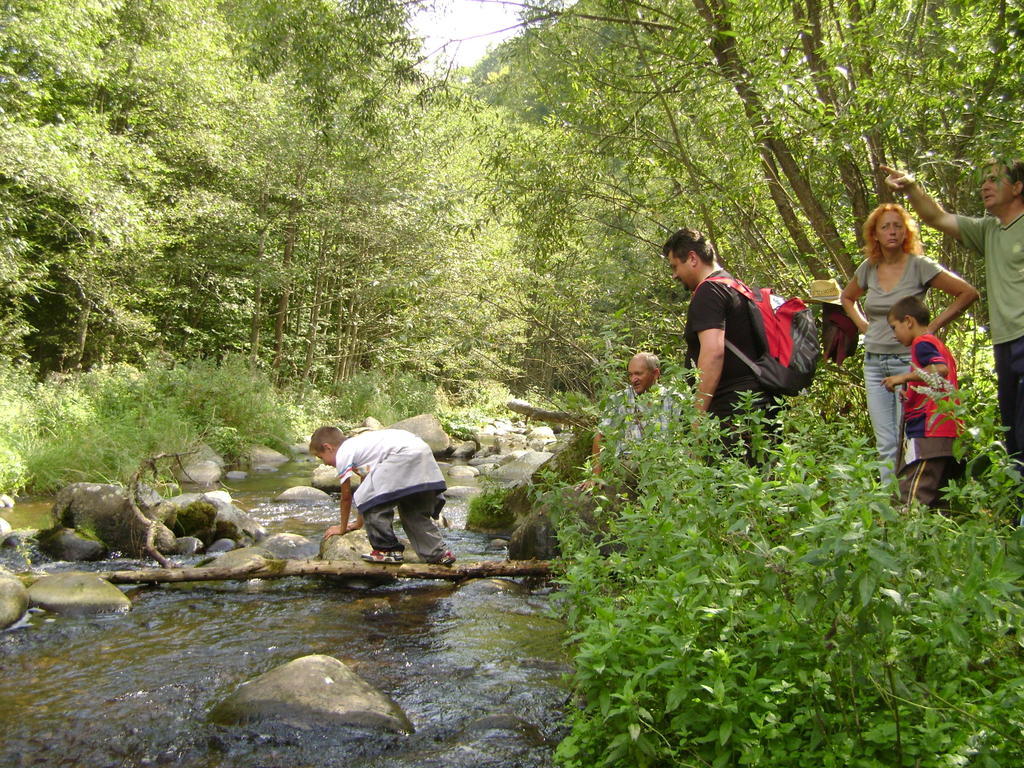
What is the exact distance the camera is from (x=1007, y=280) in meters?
3.72

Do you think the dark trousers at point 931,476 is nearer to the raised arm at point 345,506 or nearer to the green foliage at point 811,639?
the green foliage at point 811,639

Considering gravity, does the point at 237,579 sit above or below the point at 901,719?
below

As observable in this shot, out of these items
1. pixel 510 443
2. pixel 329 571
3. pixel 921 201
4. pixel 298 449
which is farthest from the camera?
pixel 510 443

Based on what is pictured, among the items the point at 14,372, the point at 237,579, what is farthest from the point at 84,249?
the point at 237,579

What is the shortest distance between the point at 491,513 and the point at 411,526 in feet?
9.11

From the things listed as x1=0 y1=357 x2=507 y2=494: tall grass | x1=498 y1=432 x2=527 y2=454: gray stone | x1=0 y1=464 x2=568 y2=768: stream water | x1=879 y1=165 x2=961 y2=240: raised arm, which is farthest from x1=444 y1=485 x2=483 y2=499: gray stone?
x1=879 y1=165 x2=961 y2=240: raised arm

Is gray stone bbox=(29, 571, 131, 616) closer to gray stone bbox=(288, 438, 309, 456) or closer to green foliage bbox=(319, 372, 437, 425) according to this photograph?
gray stone bbox=(288, 438, 309, 456)

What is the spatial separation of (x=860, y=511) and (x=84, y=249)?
59.5ft

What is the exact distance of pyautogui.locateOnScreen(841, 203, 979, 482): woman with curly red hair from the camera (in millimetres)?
4300

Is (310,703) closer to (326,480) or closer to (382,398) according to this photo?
(326,480)

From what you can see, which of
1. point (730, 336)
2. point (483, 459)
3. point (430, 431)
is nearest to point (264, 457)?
point (430, 431)

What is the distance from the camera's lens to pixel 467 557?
24.0 feet

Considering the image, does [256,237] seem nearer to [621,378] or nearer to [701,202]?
[701,202]

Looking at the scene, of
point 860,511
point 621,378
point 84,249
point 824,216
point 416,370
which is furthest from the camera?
point 416,370
